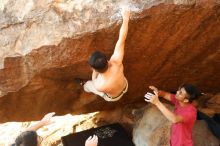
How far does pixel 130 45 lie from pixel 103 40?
1.10ft

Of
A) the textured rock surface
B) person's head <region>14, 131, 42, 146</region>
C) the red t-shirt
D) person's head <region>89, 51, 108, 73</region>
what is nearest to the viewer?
person's head <region>14, 131, 42, 146</region>

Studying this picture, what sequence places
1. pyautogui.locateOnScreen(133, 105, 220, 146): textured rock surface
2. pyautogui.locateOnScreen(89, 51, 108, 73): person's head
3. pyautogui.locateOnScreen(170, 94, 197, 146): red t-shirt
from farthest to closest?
pyautogui.locateOnScreen(133, 105, 220, 146): textured rock surface < pyautogui.locateOnScreen(170, 94, 197, 146): red t-shirt < pyautogui.locateOnScreen(89, 51, 108, 73): person's head

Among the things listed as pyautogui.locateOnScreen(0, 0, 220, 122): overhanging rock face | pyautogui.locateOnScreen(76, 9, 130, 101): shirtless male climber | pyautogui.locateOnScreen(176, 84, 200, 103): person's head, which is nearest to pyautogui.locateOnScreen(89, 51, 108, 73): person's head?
pyautogui.locateOnScreen(76, 9, 130, 101): shirtless male climber

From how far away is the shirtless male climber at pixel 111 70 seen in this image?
3.77 metres

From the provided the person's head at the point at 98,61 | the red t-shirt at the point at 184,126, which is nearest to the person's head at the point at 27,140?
the person's head at the point at 98,61

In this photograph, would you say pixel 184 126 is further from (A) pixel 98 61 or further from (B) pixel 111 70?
(A) pixel 98 61

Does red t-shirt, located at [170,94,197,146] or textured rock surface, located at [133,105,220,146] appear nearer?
red t-shirt, located at [170,94,197,146]

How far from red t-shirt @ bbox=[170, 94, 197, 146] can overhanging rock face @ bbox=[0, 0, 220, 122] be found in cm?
72

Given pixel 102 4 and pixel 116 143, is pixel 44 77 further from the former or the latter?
pixel 116 143

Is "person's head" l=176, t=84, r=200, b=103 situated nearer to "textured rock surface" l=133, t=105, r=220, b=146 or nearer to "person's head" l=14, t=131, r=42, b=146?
"textured rock surface" l=133, t=105, r=220, b=146

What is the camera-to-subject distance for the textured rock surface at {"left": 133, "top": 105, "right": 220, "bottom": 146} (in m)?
4.87

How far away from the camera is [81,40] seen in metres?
4.01

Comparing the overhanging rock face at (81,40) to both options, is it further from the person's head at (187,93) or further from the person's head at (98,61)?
the person's head at (187,93)

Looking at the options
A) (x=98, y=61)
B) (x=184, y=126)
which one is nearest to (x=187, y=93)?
(x=184, y=126)
